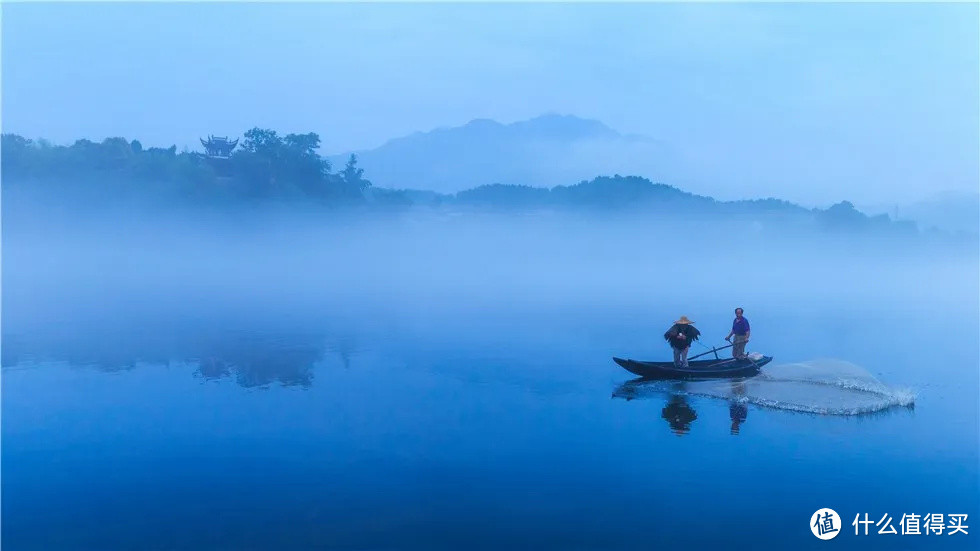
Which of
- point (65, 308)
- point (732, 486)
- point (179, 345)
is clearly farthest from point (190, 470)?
point (65, 308)

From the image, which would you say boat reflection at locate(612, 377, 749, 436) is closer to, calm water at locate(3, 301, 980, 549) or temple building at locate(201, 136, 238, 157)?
calm water at locate(3, 301, 980, 549)

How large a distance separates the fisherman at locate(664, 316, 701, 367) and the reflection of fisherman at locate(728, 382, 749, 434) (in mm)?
1519

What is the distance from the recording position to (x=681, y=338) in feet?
66.2

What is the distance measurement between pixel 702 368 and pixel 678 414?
315 cm

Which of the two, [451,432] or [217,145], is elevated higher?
[217,145]

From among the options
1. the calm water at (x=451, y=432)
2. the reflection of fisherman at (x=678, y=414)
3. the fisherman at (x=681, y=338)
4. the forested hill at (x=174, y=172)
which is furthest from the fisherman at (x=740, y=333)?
the forested hill at (x=174, y=172)

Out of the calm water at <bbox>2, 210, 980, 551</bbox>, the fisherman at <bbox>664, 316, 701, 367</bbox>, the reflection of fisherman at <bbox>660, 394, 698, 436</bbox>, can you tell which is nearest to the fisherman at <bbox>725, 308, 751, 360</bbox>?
the calm water at <bbox>2, 210, 980, 551</bbox>

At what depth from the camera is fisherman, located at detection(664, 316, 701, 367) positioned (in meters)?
20.2

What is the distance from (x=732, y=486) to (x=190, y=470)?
1004 centimetres

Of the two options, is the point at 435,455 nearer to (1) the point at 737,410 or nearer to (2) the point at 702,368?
(1) the point at 737,410

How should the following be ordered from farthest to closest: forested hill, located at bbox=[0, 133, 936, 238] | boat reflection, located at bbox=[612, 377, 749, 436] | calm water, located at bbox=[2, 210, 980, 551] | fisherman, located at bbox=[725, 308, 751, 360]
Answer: forested hill, located at bbox=[0, 133, 936, 238]
fisherman, located at bbox=[725, 308, 751, 360]
boat reflection, located at bbox=[612, 377, 749, 436]
calm water, located at bbox=[2, 210, 980, 551]

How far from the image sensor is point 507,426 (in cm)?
1750

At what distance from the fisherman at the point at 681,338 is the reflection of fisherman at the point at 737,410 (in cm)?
152

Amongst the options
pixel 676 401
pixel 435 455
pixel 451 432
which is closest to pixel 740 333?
pixel 676 401
